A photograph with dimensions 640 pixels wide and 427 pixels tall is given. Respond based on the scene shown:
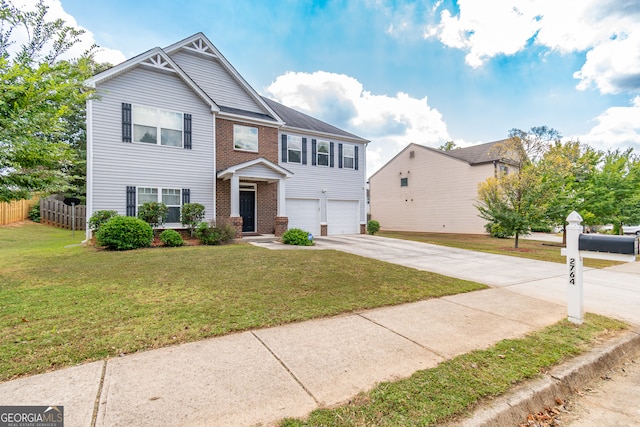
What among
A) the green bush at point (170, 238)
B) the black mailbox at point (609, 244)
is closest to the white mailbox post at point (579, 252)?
the black mailbox at point (609, 244)

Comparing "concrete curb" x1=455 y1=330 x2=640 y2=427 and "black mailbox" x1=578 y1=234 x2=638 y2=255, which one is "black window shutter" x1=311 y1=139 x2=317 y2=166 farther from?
"concrete curb" x1=455 y1=330 x2=640 y2=427

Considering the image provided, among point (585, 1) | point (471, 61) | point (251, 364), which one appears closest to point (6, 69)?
point (251, 364)

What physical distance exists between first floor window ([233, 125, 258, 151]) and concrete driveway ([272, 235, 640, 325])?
7.87 m

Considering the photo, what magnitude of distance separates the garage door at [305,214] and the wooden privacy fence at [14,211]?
49.8ft

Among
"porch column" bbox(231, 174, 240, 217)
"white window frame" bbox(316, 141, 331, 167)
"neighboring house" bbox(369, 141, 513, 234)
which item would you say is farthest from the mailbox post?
"neighboring house" bbox(369, 141, 513, 234)

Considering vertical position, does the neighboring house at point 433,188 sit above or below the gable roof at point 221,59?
below

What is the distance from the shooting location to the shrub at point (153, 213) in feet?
35.1

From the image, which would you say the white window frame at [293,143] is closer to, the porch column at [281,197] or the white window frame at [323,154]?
the white window frame at [323,154]

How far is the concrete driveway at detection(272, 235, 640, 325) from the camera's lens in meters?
4.94

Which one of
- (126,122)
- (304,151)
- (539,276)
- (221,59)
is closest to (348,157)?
(304,151)

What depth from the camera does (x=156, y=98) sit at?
11.6 meters

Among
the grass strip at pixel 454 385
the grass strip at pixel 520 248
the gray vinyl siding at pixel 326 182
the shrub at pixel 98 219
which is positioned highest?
the gray vinyl siding at pixel 326 182

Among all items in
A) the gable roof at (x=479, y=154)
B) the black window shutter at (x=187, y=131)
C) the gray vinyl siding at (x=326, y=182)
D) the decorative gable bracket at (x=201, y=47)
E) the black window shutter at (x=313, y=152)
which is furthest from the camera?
the gable roof at (x=479, y=154)

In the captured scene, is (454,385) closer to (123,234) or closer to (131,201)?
(123,234)
